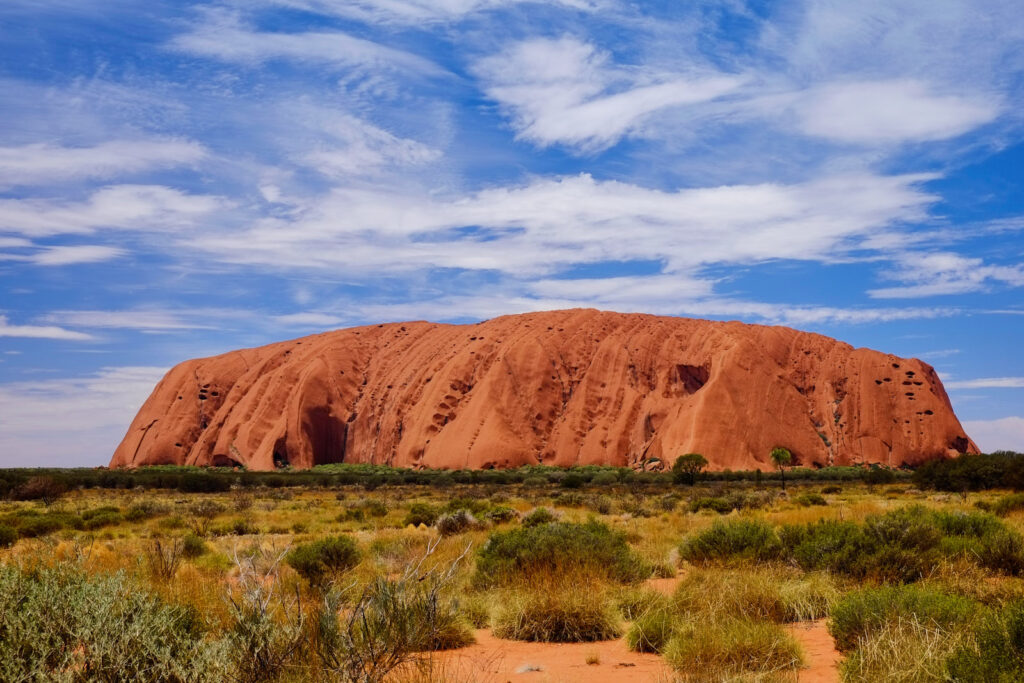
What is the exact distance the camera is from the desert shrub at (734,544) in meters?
11.9

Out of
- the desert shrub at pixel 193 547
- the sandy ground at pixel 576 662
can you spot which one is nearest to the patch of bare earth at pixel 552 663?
the sandy ground at pixel 576 662

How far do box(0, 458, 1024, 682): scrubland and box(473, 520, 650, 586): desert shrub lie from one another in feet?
0.11

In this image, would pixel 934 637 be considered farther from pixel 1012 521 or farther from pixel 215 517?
pixel 215 517

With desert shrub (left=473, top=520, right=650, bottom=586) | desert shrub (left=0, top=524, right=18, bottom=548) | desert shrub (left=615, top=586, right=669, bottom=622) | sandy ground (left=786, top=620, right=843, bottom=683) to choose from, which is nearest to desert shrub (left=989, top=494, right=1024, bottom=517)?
desert shrub (left=473, top=520, right=650, bottom=586)

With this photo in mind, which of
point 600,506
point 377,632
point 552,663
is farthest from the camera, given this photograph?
point 600,506

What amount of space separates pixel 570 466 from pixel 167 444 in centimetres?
5174

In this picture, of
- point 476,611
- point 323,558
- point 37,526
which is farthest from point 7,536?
point 476,611

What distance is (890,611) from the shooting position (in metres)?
7.05

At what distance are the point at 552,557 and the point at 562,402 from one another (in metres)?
74.5

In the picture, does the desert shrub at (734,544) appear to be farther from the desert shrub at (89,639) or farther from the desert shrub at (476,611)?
the desert shrub at (89,639)

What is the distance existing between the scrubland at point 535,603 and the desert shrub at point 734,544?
1.5 inches

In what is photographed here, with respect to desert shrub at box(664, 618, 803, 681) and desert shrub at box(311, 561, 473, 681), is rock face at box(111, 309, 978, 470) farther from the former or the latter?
desert shrub at box(311, 561, 473, 681)

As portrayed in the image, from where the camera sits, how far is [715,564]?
39.2 ft

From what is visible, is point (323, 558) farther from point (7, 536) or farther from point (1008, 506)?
point (1008, 506)
